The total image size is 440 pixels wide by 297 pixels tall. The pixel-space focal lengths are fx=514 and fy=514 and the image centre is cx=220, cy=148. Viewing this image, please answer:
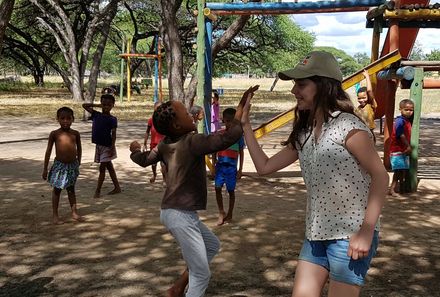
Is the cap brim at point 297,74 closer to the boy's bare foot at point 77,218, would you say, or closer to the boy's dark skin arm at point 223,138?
the boy's dark skin arm at point 223,138

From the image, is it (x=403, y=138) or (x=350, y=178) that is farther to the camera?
(x=403, y=138)

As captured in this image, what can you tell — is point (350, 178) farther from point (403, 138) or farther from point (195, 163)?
point (403, 138)

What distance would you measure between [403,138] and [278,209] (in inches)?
93.8

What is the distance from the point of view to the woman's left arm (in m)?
2.26

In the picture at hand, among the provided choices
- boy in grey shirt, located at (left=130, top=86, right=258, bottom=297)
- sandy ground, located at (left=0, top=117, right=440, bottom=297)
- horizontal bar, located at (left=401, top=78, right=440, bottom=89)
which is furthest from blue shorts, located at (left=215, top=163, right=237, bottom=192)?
horizontal bar, located at (left=401, top=78, right=440, bottom=89)

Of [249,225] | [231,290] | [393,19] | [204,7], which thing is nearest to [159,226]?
[249,225]

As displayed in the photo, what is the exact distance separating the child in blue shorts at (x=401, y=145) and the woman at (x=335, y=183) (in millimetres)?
5820

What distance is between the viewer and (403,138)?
25.6ft

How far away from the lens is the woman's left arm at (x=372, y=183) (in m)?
2.26

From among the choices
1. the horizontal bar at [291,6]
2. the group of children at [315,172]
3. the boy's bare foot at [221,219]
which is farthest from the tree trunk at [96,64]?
the group of children at [315,172]

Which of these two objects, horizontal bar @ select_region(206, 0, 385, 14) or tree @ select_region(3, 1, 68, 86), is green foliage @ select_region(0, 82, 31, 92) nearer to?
tree @ select_region(3, 1, 68, 86)

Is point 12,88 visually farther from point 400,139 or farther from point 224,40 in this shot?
point 400,139

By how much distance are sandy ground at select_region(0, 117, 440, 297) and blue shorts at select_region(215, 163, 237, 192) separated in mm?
464

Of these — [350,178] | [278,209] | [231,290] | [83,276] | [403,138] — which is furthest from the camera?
[403,138]
